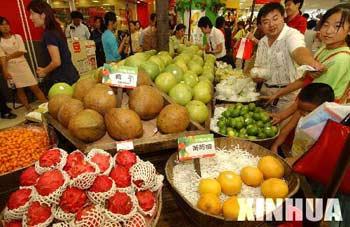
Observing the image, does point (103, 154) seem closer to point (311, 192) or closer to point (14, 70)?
point (311, 192)

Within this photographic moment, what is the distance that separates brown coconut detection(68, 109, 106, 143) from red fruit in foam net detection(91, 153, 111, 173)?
267mm

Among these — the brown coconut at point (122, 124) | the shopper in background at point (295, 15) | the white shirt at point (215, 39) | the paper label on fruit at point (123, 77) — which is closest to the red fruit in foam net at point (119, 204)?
the brown coconut at point (122, 124)

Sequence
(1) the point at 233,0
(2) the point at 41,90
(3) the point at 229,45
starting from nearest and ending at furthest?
(2) the point at 41,90
(3) the point at 229,45
(1) the point at 233,0

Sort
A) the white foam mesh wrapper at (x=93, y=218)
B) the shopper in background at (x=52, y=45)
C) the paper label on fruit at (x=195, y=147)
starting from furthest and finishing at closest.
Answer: the shopper in background at (x=52, y=45)
the paper label on fruit at (x=195, y=147)
the white foam mesh wrapper at (x=93, y=218)

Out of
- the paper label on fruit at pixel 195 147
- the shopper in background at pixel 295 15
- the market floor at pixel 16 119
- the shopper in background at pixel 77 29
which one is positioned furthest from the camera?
the shopper in background at pixel 77 29

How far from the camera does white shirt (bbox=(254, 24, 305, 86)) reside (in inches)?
103

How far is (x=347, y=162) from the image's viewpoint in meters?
0.85

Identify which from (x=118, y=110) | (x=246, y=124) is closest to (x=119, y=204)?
(x=118, y=110)

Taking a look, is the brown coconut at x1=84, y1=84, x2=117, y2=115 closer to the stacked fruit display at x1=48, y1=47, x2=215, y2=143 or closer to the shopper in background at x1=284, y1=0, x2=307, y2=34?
the stacked fruit display at x1=48, y1=47, x2=215, y2=143

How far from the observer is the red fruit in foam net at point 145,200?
1.18m

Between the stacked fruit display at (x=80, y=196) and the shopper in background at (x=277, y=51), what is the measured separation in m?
2.06

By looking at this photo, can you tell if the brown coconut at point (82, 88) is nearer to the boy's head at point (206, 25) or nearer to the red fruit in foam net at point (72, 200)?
the red fruit in foam net at point (72, 200)

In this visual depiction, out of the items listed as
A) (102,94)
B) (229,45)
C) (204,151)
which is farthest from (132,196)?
(229,45)

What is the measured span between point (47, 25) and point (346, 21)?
306 centimetres
